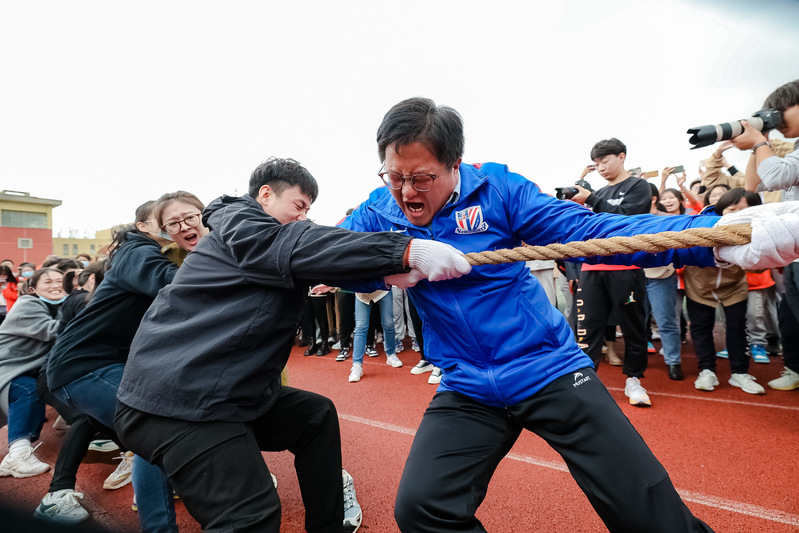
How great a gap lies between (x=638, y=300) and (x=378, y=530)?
296 centimetres

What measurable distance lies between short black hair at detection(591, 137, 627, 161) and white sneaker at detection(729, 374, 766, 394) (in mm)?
2417

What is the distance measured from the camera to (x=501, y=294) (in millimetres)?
1671

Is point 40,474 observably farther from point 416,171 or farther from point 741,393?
point 741,393

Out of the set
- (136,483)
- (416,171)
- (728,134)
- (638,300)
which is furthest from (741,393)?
(136,483)

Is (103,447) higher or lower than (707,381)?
lower

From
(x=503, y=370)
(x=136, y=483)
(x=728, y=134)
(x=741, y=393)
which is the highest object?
(x=728, y=134)

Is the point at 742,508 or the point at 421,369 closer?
the point at 742,508

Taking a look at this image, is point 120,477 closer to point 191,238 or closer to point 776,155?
point 191,238

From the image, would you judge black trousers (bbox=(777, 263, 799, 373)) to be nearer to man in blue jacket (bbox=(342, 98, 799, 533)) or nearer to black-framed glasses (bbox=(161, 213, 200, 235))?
man in blue jacket (bbox=(342, 98, 799, 533))

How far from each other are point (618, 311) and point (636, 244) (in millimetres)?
2761

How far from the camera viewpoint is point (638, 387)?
12.6 feet

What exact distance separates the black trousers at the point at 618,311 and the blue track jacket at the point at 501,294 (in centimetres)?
234

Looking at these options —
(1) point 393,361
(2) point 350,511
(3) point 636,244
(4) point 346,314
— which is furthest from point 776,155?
(4) point 346,314

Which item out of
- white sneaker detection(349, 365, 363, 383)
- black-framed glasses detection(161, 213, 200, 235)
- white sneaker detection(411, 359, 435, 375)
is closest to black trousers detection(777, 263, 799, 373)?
white sneaker detection(411, 359, 435, 375)
